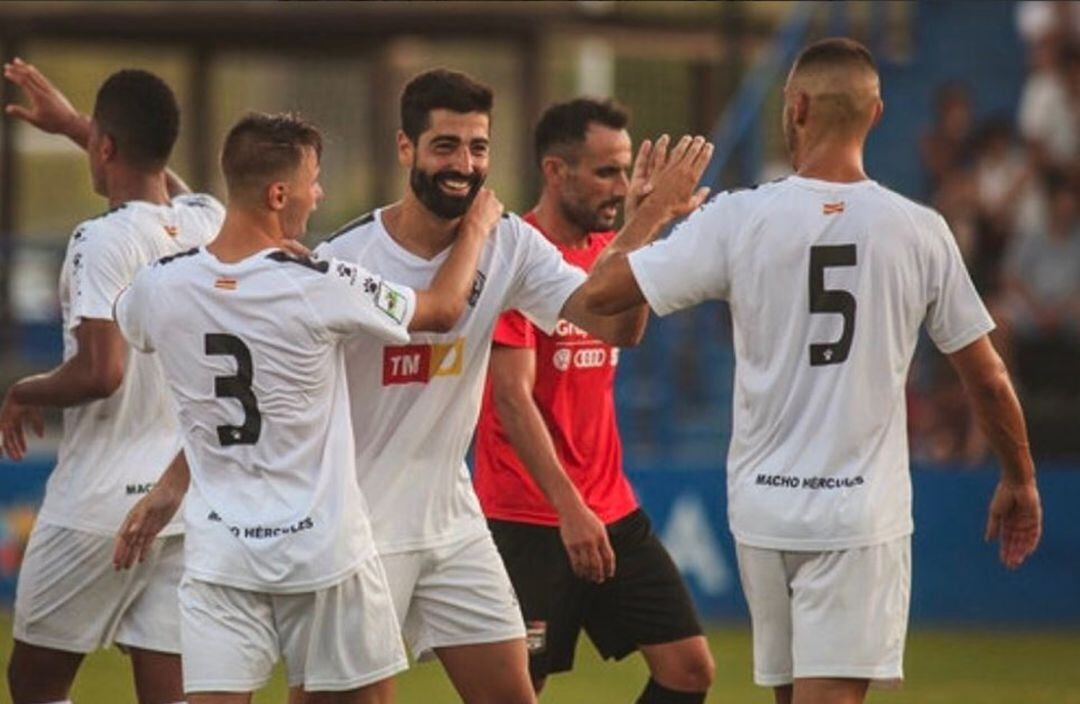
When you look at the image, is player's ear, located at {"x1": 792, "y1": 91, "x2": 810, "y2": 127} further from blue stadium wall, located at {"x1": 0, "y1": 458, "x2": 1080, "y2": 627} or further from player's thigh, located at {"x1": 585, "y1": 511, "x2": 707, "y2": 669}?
blue stadium wall, located at {"x1": 0, "y1": 458, "x2": 1080, "y2": 627}

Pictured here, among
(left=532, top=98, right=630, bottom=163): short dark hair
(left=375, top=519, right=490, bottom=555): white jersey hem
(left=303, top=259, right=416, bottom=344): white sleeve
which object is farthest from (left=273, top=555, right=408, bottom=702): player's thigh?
(left=532, top=98, right=630, bottom=163): short dark hair

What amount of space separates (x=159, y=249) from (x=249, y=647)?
1.81 m

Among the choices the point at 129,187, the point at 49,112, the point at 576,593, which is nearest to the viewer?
the point at 129,187

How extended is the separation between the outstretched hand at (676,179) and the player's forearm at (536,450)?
1129 mm

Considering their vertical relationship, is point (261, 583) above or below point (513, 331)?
below

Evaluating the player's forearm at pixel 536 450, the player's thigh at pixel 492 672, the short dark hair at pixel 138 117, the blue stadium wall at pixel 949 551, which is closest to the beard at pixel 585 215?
the player's forearm at pixel 536 450

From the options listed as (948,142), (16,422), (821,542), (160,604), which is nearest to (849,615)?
(821,542)

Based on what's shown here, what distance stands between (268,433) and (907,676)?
267 inches

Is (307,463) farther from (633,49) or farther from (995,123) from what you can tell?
(633,49)

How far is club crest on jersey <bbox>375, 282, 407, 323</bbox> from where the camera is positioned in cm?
793

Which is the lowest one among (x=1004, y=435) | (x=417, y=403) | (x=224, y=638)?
(x=224, y=638)

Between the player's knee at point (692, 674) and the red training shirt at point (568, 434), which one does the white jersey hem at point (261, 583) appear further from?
the player's knee at point (692, 674)

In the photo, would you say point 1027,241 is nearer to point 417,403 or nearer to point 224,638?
point 417,403

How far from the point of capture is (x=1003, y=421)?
8000 millimetres
